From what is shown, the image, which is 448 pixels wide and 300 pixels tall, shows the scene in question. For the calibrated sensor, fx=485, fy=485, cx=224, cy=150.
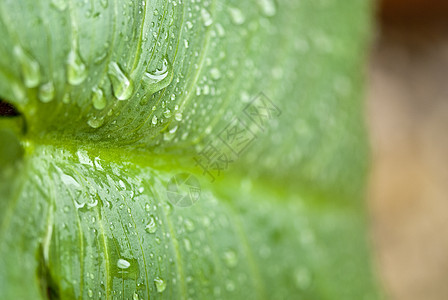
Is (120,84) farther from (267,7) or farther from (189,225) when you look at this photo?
(267,7)

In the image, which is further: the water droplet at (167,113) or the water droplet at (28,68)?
the water droplet at (167,113)

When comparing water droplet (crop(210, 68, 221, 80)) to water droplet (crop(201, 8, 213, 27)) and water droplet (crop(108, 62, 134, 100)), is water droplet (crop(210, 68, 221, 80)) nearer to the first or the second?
water droplet (crop(201, 8, 213, 27))

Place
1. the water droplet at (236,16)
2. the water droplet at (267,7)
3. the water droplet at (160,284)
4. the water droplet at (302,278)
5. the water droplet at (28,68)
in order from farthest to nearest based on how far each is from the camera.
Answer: the water droplet at (302,278), the water droplet at (267,7), the water droplet at (236,16), the water droplet at (160,284), the water droplet at (28,68)

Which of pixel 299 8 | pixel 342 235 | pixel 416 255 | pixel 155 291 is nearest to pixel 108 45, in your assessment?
pixel 155 291

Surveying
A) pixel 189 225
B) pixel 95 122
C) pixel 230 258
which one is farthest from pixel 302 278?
pixel 95 122

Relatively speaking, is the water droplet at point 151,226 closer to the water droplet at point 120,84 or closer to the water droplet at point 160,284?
the water droplet at point 160,284

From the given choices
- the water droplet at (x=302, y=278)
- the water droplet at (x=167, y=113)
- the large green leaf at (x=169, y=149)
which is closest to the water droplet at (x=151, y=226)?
the large green leaf at (x=169, y=149)

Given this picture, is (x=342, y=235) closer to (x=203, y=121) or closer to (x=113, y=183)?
(x=203, y=121)
